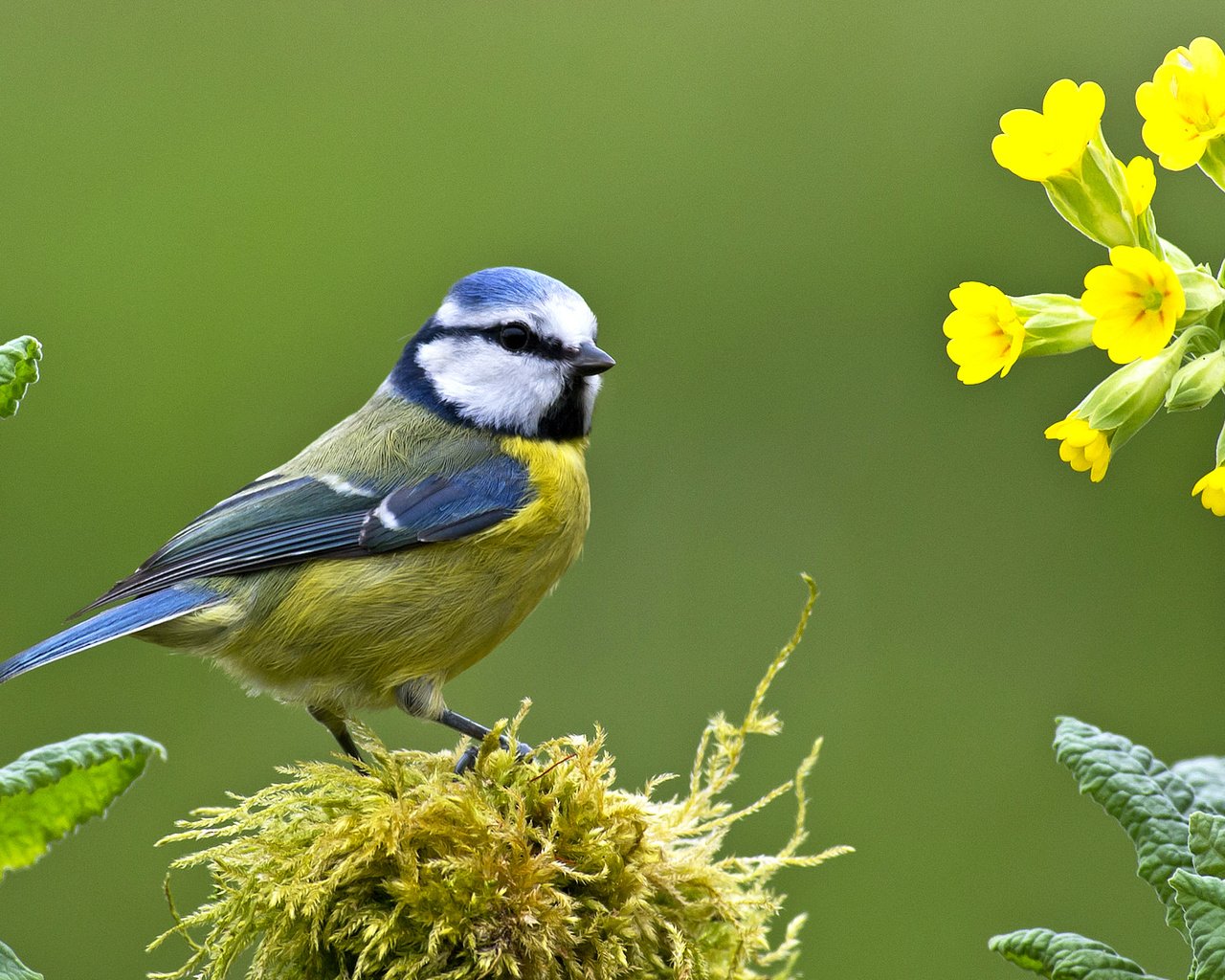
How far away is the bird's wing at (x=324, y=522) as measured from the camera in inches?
104

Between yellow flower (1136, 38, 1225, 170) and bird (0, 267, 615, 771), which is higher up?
yellow flower (1136, 38, 1225, 170)

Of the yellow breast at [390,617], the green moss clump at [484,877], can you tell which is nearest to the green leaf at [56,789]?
the green moss clump at [484,877]

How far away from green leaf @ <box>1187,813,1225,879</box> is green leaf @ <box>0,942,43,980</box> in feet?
3.79

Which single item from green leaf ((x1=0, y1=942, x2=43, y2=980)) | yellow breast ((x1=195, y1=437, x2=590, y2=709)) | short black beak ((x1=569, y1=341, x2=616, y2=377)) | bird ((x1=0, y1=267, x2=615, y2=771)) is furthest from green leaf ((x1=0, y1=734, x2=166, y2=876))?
short black beak ((x1=569, y1=341, x2=616, y2=377))

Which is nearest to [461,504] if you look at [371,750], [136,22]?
[371,750]

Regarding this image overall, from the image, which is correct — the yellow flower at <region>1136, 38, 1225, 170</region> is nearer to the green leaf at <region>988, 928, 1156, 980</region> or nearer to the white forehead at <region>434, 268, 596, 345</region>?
the green leaf at <region>988, 928, 1156, 980</region>

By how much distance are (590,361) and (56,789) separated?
5.16 ft

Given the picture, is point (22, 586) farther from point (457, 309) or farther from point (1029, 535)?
point (1029, 535)

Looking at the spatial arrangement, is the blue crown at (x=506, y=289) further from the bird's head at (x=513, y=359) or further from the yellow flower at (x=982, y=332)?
the yellow flower at (x=982, y=332)

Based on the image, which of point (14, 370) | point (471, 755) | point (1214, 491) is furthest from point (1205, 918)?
point (14, 370)

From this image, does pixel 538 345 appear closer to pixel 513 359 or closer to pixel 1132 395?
pixel 513 359

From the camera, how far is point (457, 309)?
3.00m

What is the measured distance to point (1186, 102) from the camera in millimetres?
1419

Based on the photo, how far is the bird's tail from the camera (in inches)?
92.7
